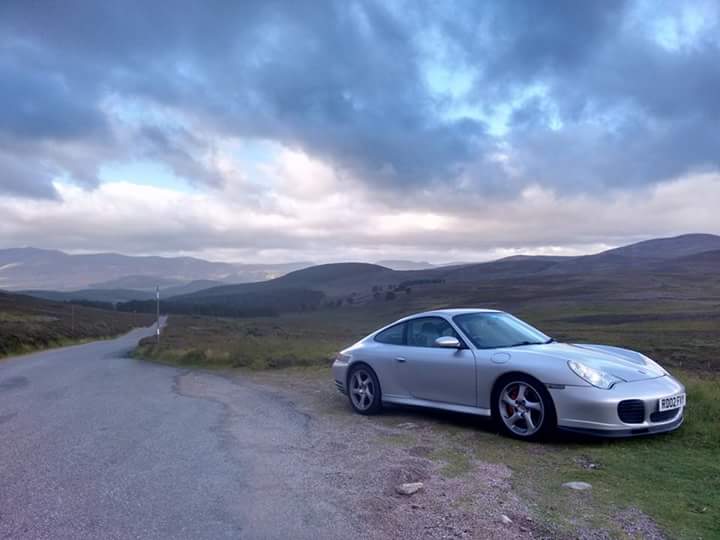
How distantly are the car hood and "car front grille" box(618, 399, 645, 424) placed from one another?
0.32 m

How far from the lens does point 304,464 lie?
6086mm

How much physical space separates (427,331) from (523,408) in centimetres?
188

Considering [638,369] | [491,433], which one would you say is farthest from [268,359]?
[638,369]

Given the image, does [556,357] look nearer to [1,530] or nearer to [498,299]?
[1,530]

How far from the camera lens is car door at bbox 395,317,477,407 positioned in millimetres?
7410

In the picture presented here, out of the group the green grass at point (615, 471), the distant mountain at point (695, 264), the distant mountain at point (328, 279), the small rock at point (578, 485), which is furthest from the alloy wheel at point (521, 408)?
the distant mountain at point (328, 279)

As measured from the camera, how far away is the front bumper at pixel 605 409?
20.5 ft

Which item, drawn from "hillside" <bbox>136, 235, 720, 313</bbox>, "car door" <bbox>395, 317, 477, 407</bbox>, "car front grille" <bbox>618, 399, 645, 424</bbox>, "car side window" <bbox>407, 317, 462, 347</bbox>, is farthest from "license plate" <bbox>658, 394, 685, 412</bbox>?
"hillside" <bbox>136, 235, 720, 313</bbox>

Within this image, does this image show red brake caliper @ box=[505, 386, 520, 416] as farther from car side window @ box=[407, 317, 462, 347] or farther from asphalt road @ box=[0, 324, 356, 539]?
asphalt road @ box=[0, 324, 356, 539]

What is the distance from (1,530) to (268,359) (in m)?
Result: 12.0

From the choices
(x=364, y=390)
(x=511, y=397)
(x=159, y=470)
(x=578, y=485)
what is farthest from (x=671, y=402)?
(x=159, y=470)

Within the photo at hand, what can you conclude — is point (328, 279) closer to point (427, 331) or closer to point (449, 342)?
point (427, 331)

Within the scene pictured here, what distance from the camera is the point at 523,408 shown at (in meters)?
6.82

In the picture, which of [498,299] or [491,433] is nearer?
[491,433]
